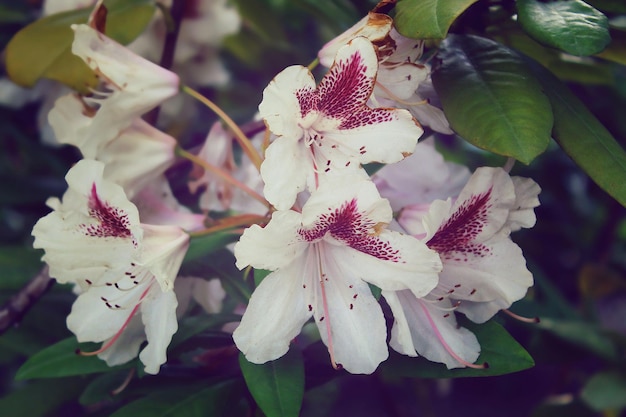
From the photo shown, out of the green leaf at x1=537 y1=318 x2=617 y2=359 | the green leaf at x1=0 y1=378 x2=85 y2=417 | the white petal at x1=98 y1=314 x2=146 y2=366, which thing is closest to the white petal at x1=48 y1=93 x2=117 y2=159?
the white petal at x1=98 y1=314 x2=146 y2=366

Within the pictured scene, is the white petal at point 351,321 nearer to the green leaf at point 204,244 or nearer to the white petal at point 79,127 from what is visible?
the green leaf at point 204,244

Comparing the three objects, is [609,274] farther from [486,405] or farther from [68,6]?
[68,6]

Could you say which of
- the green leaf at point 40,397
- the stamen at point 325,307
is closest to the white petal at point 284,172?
the stamen at point 325,307

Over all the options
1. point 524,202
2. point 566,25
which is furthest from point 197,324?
point 566,25

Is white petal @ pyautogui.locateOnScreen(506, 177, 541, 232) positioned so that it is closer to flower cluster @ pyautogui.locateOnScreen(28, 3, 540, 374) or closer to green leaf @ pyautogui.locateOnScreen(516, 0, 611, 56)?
flower cluster @ pyautogui.locateOnScreen(28, 3, 540, 374)

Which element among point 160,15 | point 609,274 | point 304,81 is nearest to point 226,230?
point 304,81

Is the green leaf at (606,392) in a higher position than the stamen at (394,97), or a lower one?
lower
